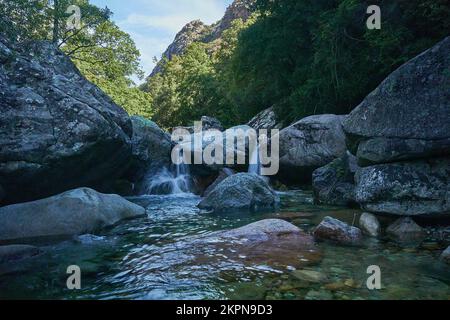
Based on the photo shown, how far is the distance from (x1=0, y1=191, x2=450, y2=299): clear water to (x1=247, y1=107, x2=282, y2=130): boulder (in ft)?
46.3

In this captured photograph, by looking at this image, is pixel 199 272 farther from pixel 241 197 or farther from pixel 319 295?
pixel 241 197

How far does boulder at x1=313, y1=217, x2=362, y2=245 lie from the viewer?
587cm

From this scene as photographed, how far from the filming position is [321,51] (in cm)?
1354

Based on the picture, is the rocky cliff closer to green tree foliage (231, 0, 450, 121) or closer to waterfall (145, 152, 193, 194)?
green tree foliage (231, 0, 450, 121)

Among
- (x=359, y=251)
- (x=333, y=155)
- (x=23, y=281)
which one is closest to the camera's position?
(x=23, y=281)

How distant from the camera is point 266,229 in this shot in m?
6.28

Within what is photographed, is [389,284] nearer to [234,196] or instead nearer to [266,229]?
[266,229]

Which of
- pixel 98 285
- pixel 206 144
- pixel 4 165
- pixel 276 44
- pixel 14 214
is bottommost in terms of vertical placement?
pixel 98 285

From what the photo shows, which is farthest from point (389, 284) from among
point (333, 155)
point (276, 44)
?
point (276, 44)

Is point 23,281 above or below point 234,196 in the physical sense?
below

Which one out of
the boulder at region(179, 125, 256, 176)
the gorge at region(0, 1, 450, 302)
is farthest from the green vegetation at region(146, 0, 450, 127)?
the gorge at region(0, 1, 450, 302)

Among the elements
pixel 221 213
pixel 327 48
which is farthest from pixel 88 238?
pixel 327 48

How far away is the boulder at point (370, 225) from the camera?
626 cm
